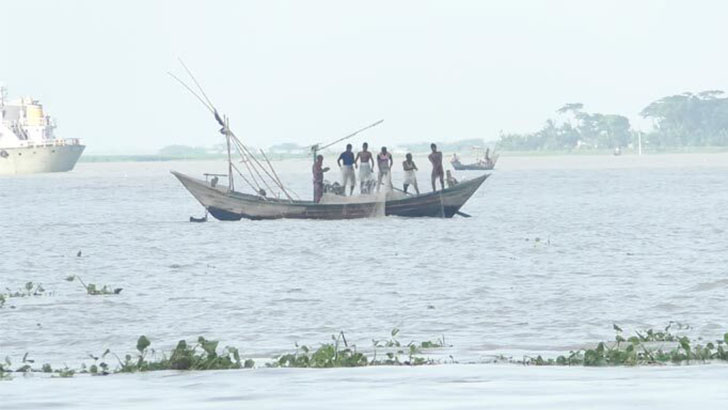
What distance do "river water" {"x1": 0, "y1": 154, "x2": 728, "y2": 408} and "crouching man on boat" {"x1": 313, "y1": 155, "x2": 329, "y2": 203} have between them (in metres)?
1.21

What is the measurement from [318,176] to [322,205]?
3.81 feet

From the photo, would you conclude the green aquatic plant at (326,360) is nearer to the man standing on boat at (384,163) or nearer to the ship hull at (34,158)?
the man standing on boat at (384,163)

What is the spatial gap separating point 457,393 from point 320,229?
110 ft

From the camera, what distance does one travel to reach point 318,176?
44188 millimetres

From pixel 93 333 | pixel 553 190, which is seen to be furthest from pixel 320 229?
pixel 553 190

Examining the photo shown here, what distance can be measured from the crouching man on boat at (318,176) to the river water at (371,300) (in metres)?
1.21

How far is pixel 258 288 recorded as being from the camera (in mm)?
27516

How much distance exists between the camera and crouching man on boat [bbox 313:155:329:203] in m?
43.9

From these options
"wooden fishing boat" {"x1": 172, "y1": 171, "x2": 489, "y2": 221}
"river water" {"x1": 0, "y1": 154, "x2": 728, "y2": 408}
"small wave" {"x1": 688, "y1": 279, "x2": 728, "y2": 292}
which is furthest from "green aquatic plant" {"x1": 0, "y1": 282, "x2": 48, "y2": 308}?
"wooden fishing boat" {"x1": 172, "y1": 171, "x2": 489, "y2": 221}

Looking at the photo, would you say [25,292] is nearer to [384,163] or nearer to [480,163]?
[384,163]

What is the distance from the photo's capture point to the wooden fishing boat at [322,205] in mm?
45156

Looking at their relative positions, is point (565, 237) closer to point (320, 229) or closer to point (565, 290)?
point (320, 229)

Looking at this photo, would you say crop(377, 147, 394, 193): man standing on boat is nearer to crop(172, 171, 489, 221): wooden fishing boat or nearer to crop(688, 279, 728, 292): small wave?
crop(172, 171, 489, 221): wooden fishing boat

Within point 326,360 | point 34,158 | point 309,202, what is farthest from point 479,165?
point 326,360
